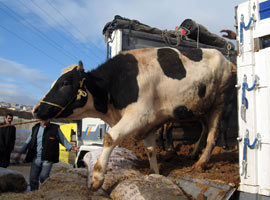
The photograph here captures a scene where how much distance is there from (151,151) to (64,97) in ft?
4.79

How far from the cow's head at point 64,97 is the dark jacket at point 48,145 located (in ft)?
3.08

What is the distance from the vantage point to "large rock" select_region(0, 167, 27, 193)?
3.83 meters

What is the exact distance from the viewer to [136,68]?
3939 mm

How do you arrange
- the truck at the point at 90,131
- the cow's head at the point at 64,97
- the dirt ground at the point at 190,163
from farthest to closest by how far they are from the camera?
the truck at the point at 90,131 < the cow's head at the point at 64,97 < the dirt ground at the point at 190,163

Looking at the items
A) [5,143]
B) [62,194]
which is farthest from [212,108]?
[5,143]

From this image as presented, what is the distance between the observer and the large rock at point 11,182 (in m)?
3.83

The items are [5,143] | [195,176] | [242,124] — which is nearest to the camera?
[242,124]

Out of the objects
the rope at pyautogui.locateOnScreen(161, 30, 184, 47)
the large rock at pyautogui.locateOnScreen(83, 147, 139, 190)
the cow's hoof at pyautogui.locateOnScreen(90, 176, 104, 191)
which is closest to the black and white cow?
the large rock at pyautogui.locateOnScreen(83, 147, 139, 190)

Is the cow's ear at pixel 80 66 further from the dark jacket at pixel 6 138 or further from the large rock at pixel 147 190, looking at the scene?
the dark jacket at pixel 6 138

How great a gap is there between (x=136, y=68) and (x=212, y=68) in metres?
1.20

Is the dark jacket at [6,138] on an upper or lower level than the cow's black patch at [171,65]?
lower

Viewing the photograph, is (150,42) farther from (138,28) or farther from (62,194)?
(62,194)

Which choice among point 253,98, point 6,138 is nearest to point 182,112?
point 253,98

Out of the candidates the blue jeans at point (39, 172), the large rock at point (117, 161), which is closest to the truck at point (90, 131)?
the blue jeans at point (39, 172)
